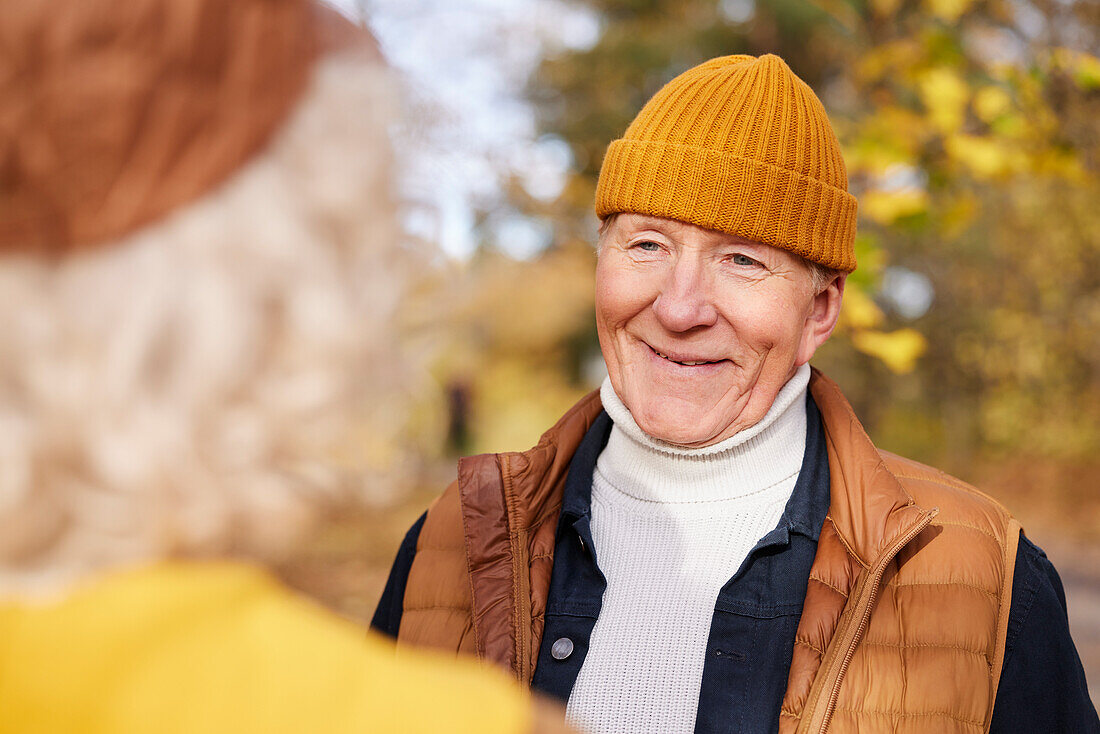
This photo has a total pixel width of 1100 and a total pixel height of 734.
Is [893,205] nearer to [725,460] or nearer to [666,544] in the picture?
[725,460]

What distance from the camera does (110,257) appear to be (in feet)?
1.80

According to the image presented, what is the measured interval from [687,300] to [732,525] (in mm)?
490

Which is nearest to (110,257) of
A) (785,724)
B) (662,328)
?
(785,724)

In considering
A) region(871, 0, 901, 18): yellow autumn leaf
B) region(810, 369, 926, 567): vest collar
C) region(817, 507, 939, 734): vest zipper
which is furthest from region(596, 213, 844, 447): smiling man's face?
region(871, 0, 901, 18): yellow autumn leaf

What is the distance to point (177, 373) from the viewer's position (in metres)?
0.56

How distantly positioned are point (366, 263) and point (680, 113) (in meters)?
1.56

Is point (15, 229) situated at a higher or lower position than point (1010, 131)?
lower

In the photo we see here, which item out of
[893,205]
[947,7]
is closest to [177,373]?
[893,205]

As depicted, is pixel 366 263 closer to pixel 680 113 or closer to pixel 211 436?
pixel 211 436

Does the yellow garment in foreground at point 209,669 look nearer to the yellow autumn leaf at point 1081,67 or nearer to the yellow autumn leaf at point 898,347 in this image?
the yellow autumn leaf at point 898,347

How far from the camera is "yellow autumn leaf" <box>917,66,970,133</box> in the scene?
3.59 metres

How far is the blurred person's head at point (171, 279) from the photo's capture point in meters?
0.53

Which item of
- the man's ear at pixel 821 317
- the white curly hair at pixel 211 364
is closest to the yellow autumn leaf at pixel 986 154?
the man's ear at pixel 821 317

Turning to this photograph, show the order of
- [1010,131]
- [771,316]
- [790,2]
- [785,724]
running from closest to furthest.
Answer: [785,724], [771,316], [1010,131], [790,2]
